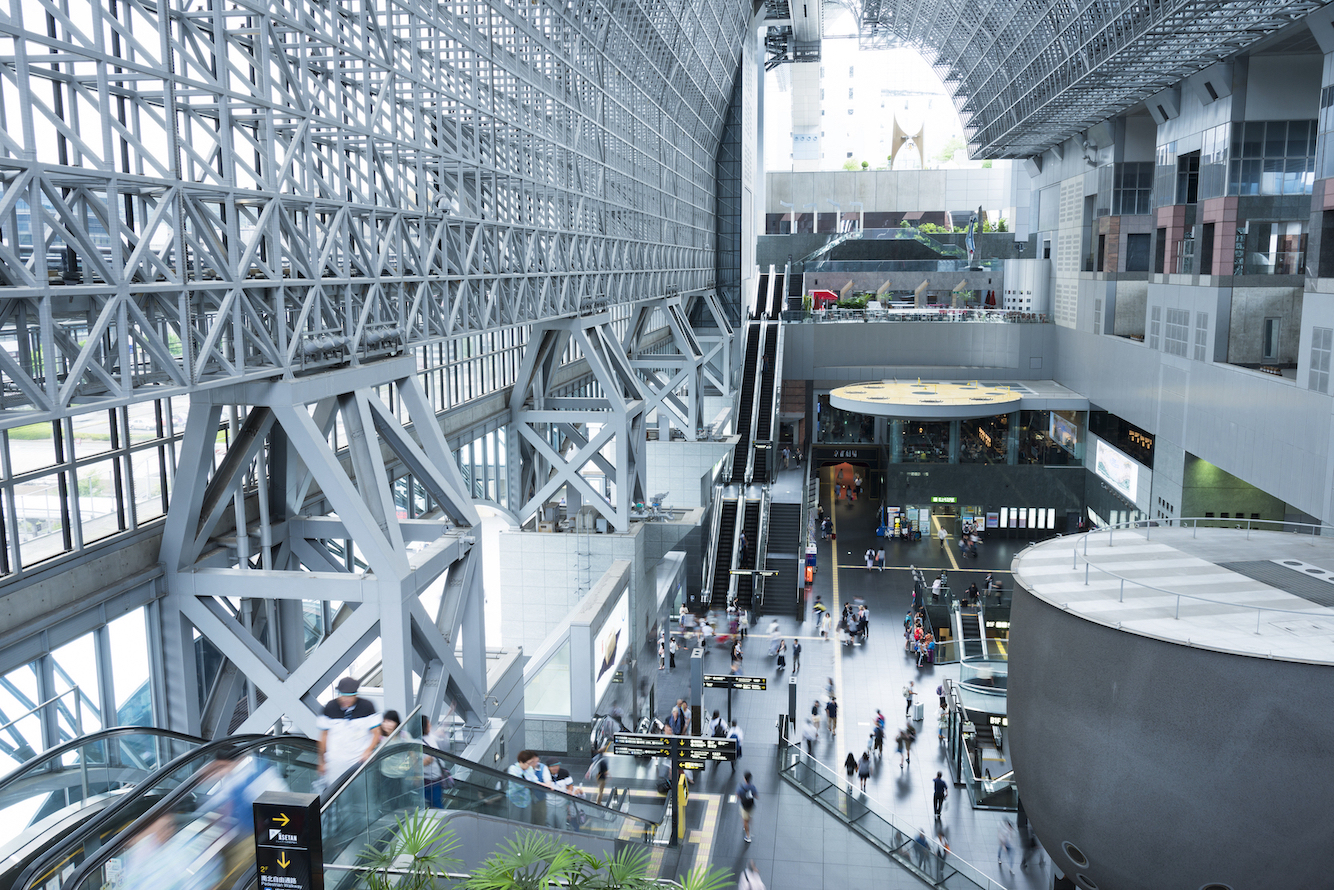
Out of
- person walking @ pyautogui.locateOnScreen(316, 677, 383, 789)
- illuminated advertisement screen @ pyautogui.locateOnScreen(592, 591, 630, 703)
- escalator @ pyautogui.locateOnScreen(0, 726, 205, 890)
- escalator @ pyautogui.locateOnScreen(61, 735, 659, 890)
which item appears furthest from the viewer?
illuminated advertisement screen @ pyautogui.locateOnScreen(592, 591, 630, 703)

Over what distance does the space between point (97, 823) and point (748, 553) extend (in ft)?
103

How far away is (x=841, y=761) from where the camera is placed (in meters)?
23.7

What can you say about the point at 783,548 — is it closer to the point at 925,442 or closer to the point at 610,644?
the point at 925,442

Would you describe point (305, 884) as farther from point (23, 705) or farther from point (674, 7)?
point (674, 7)

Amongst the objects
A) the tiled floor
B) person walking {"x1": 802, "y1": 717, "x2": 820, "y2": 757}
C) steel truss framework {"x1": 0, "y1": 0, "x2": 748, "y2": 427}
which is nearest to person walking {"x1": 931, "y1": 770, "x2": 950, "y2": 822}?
the tiled floor

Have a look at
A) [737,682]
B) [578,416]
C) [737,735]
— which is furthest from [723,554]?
[737,682]

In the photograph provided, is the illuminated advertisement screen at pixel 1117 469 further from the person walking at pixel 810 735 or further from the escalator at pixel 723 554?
the person walking at pixel 810 735

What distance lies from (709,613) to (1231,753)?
20657mm

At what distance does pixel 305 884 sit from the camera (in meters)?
6.89

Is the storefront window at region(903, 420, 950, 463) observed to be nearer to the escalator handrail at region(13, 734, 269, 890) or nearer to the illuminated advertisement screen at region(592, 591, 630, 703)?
the illuminated advertisement screen at region(592, 591, 630, 703)

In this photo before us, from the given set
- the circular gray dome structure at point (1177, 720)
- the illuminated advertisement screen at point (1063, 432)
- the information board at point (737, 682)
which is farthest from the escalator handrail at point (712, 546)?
the circular gray dome structure at point (1177, 720)

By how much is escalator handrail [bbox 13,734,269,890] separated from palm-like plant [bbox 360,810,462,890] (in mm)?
1579

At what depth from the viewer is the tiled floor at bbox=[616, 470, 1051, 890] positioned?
56.0ft

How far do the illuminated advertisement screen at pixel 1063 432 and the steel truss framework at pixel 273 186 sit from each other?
27.5 metres
